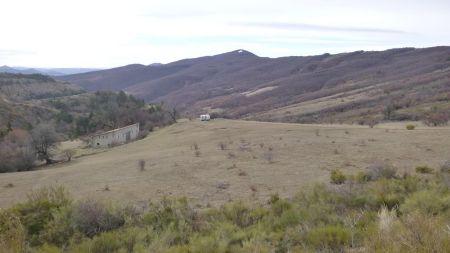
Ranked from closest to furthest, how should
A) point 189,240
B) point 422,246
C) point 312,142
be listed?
point 422,246 → point 189,240 → point 312,142

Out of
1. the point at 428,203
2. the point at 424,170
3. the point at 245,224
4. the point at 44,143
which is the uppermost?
the point at 428,203

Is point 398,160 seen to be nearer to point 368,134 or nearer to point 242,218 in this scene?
point 368,134

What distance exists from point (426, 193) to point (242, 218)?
14.5 ft

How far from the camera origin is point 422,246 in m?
6.03

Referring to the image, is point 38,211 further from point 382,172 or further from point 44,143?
point 44,143

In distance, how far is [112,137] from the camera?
206 ft

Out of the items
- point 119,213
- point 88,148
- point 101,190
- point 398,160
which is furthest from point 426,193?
point 88,148

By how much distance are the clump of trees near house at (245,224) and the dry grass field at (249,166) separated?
12.9 ft

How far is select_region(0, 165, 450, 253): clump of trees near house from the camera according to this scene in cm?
860

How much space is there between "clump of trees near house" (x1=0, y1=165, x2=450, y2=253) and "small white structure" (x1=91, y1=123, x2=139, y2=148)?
4598 centimetres

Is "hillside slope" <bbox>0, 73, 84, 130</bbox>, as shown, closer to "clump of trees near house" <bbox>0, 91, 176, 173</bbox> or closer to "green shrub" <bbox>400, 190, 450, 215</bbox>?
"clump of trees near house" <bbox>0, 91, 176, 173</bbox>

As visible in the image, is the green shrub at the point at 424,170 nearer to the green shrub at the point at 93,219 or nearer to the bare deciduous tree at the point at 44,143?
the green shrub at the point at 93,219

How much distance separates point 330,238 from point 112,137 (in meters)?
56.3

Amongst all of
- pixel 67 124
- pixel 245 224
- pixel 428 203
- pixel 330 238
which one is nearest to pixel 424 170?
pixel 428 203
